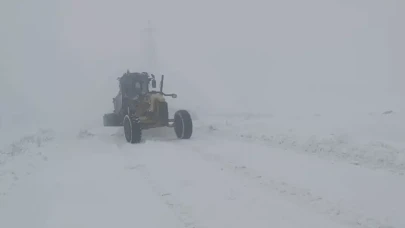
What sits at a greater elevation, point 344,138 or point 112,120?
point 344,138

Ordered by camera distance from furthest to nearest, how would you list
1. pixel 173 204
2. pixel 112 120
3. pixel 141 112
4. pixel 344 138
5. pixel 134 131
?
1. pixel 112 120
2. pixel 141 112
3. pixel 134 131
4. pixel 344 138
5. pixel 173 204

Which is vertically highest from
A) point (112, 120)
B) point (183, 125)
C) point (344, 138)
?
point (344, 138)

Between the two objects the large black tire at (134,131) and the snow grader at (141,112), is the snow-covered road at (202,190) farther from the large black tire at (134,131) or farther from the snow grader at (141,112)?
the snow grader at (141,112)

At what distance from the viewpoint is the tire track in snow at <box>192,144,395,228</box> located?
182 inches

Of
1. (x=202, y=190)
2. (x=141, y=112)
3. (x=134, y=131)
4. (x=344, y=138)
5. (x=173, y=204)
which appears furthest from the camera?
(x=141, y=112)

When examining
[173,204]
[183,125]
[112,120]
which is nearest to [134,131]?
[183,125]

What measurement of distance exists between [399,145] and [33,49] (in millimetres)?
49132

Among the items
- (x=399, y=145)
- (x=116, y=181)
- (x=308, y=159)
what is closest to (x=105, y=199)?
(x=116, y=181)

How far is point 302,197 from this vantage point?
5684mm

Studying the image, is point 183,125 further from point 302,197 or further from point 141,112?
point 302,197

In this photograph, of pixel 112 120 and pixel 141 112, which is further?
pixel 112 120

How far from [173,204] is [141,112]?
8.47 meters

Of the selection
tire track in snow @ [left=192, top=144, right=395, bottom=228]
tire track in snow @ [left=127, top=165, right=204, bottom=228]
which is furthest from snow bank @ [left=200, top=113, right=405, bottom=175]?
tire track in snow @ [left=127, top=165, right=204, bottom=228]

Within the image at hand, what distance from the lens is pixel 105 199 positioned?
6004mm
